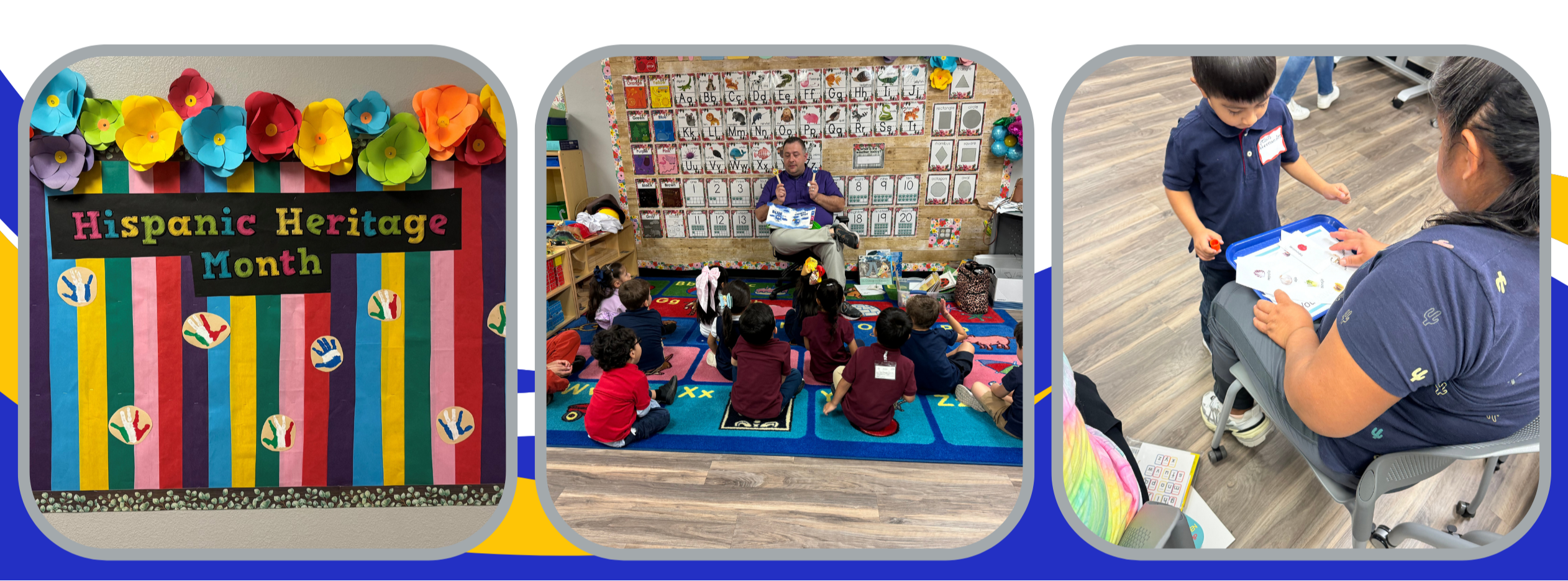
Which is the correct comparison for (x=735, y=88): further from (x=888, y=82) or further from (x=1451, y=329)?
(x=1451, y=329)

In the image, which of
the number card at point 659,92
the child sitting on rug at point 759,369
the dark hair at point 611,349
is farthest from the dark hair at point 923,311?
the number card at point 659,92

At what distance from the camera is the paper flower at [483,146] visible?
1.32 m

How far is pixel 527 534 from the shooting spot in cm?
144

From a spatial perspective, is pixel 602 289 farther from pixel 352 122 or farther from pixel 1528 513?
pixel 1528 513

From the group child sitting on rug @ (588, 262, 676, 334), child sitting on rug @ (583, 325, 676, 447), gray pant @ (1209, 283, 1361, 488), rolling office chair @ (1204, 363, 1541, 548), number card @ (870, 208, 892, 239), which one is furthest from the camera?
number card @ (870, 208, 892, 239)

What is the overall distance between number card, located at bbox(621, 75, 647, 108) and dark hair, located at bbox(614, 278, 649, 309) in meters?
1.44

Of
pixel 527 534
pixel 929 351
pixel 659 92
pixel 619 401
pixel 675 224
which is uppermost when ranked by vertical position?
pixel 659 92

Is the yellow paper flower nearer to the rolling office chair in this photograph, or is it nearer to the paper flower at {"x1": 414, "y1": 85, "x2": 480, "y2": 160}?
the paper flower at {"x1": 414, "y1": 85, "x2": 480, "y2": 160}

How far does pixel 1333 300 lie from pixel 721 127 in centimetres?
309

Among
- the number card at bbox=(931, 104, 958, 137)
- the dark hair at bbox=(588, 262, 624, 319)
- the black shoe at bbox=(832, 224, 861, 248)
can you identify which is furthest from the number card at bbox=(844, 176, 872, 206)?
the dark hair at bbox=(588, 262, 624, 319)

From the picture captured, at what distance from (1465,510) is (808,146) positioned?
308 cm

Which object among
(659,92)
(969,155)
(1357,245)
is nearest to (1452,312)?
(1357,245)

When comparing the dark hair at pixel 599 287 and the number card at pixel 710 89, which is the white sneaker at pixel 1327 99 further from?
the number card at pixel 710 89

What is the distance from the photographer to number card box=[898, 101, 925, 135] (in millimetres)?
3564
